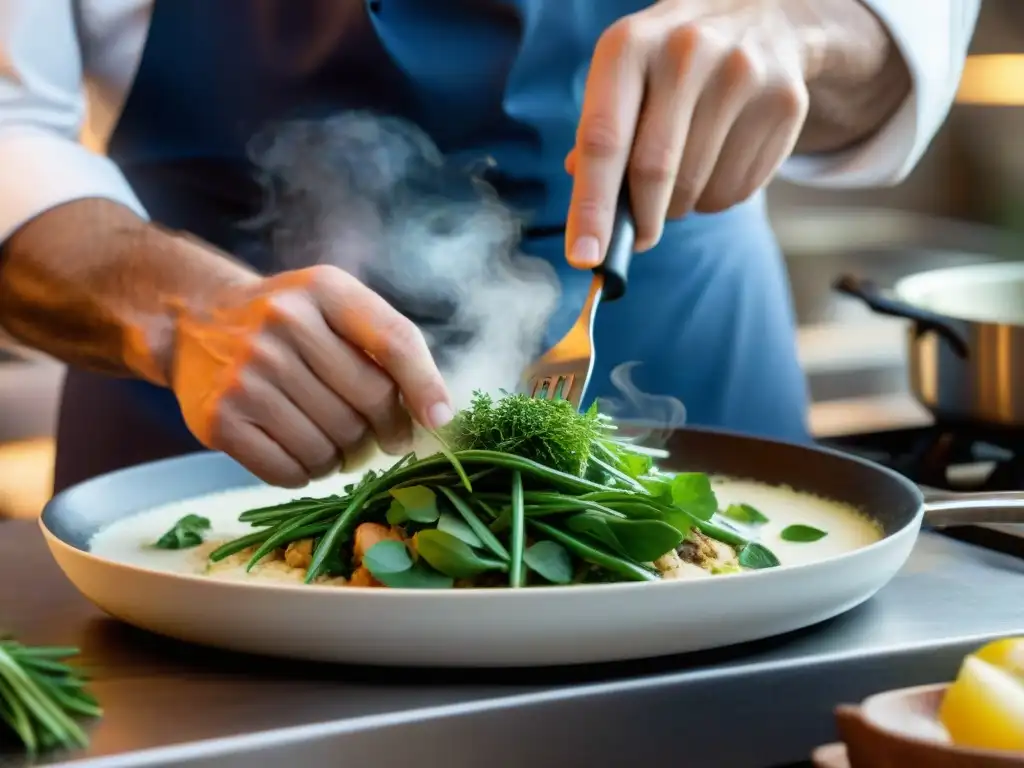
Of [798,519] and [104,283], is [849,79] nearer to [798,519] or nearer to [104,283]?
[798,519]

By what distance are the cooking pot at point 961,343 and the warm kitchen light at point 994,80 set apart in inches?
74.3

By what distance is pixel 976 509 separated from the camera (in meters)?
0.99

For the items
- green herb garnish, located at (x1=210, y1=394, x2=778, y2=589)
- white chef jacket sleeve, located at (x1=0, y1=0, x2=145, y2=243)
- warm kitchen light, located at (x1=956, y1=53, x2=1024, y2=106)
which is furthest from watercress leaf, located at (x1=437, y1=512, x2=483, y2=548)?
warm kitchen light, located at (x1=956, y1=53, x2=1024, y2=106)

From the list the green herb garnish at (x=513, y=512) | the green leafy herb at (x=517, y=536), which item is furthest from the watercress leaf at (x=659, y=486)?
the green leafy herb at (x=517, y=536)

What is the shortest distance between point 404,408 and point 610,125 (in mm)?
307

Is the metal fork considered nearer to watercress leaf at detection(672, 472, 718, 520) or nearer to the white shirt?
watercress leaf at detection(672, 472, 718, 520)

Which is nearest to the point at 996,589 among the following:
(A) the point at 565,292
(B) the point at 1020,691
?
(B) the point at 1020,691

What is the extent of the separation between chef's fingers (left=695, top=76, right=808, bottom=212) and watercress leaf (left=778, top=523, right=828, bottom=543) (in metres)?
0.42

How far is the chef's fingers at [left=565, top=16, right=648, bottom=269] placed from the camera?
3.65 ft

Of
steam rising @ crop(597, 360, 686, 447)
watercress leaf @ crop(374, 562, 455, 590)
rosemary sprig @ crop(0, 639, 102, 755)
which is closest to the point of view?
rosemary sprig @ crop(0, 639, 102, 755)

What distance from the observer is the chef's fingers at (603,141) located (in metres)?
1.11

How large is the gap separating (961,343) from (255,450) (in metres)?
0.84

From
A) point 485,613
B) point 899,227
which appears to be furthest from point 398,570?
point 899,227

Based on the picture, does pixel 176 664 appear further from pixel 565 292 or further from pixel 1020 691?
pixel 565 292
